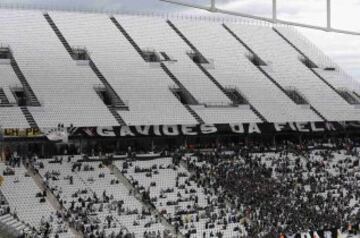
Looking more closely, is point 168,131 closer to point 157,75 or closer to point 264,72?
point 157,75

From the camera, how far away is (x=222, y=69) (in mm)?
51094

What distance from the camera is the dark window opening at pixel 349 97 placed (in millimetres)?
52812

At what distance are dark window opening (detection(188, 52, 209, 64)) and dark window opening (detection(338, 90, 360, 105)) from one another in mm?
9905

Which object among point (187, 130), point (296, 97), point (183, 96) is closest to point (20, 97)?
point (187, 130)

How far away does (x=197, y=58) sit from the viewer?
51.9 meters

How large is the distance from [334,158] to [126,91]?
42.4 feet

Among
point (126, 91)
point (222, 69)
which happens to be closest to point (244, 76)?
point (222, 69)

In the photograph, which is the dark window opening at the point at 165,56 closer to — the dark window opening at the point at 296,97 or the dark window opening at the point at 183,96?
the dark window opening at the point at 183,96

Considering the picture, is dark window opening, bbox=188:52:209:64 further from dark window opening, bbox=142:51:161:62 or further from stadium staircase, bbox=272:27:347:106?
stadium staircase, bbox=272:27:347:106

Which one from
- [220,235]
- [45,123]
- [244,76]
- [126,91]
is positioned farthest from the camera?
[244,76]

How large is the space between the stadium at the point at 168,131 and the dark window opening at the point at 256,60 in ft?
0.49

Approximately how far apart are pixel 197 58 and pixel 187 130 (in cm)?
989

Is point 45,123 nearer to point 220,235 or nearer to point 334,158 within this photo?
point 220,235

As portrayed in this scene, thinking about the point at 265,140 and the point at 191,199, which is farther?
the point at 265,140
